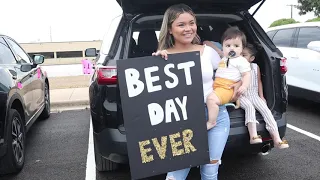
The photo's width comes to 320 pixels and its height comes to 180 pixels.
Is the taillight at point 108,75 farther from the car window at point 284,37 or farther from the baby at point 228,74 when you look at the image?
the car window at point 284,37

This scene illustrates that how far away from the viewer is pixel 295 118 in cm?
596

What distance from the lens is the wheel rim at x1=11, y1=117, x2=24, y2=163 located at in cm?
371

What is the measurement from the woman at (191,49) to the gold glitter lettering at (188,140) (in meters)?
0.17

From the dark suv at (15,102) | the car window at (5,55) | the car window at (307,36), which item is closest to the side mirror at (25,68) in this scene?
the dark suv at (15,102)

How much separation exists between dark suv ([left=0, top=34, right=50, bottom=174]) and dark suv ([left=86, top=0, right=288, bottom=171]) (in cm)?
94

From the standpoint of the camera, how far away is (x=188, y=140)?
2.40 m

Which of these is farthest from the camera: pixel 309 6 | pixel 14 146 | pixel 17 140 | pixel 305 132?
pixel 309 6

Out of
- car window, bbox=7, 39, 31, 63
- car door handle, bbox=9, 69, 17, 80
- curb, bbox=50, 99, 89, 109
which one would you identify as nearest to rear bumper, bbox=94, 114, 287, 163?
car door handle, bbox=9, 69, 17, 80

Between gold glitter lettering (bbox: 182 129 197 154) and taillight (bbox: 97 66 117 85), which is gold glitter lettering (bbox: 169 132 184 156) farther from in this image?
taillight (bbox: 97 66 117 85)

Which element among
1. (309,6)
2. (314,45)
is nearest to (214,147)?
(314,45)

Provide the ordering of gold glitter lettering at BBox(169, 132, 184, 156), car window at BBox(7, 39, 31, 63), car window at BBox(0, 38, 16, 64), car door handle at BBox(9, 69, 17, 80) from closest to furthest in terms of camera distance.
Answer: gold glitter lettering at BBox(169, 132, 184, 156)
car door handle at BBox(9, 69, 17, 80)
car window at BBox(0, 38, 16, 64)
car window at BBox(7, 39, 31, 63)

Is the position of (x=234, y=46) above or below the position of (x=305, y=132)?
above

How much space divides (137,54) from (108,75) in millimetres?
1106

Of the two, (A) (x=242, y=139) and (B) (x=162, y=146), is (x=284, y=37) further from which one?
(B) (x=162, y=146)
